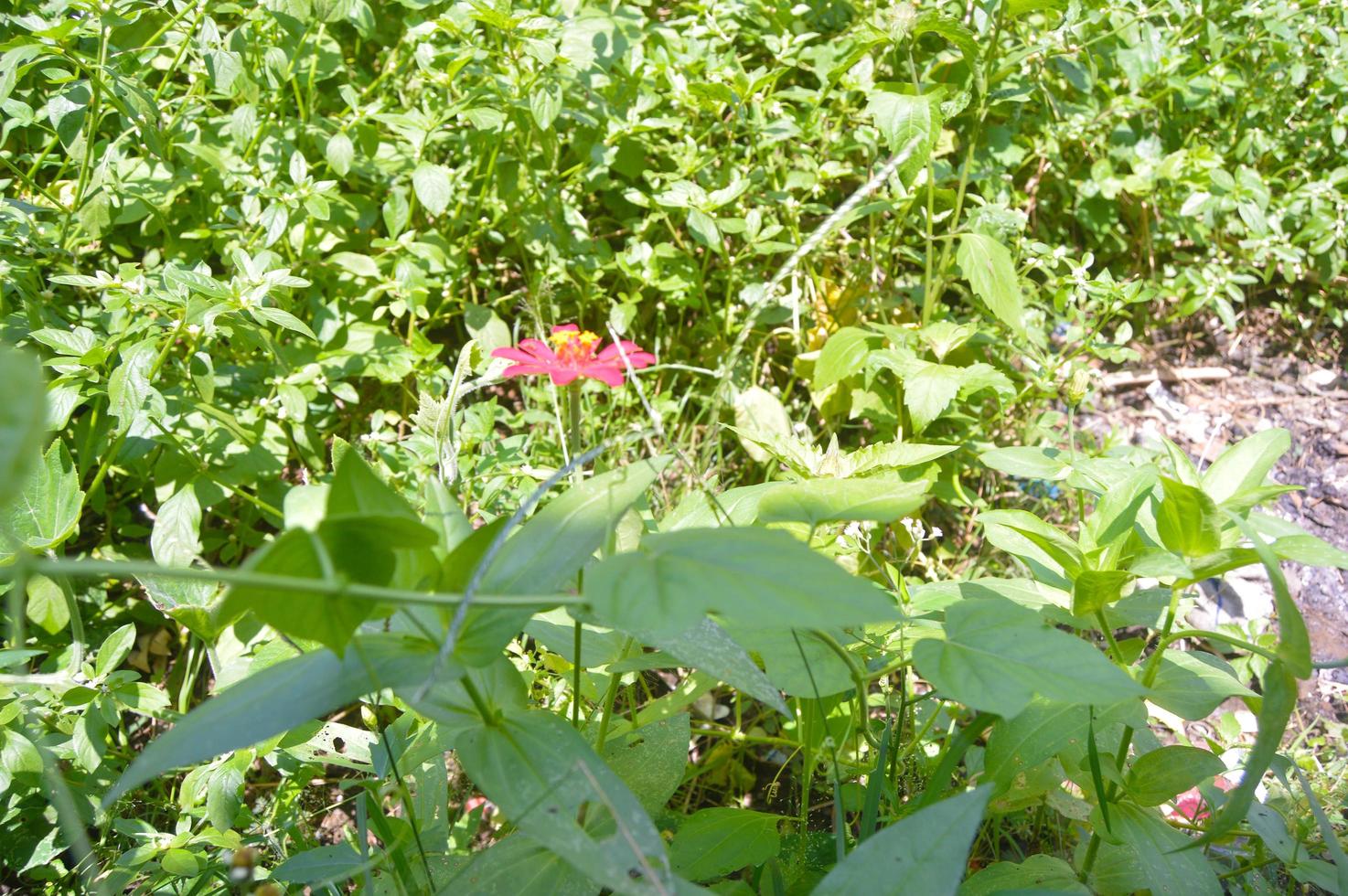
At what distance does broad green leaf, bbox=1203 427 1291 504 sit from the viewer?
1.14 meters

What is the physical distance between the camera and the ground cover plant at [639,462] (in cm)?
82

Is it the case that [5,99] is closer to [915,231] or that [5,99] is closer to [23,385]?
[23,385]

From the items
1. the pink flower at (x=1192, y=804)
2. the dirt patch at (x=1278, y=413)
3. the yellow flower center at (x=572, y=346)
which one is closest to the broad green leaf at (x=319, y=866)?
the yellow flower center at (x=572, y=346)

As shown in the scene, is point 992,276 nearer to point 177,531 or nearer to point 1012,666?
point 1012,666

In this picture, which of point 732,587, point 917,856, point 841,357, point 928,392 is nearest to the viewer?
point 732,587

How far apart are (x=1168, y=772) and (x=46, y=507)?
4.90ft

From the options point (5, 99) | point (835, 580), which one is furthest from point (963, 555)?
point (5, 99)

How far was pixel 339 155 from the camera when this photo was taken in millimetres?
1915

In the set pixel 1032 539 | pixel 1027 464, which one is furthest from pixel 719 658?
pixel 1027 464

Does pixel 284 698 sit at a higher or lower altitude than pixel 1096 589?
higher

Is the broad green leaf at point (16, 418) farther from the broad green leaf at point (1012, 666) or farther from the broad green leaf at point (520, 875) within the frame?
the broad green leaf at point (1012, 666)

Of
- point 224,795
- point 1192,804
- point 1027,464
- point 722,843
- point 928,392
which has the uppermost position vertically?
point 1027,464

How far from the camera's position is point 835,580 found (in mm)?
716

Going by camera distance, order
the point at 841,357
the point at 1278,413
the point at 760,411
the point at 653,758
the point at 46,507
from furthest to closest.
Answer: the point at 1278,413 → the point at 760,411 → the point at 841,357 → the point at 46,507 → the point at 653,758
